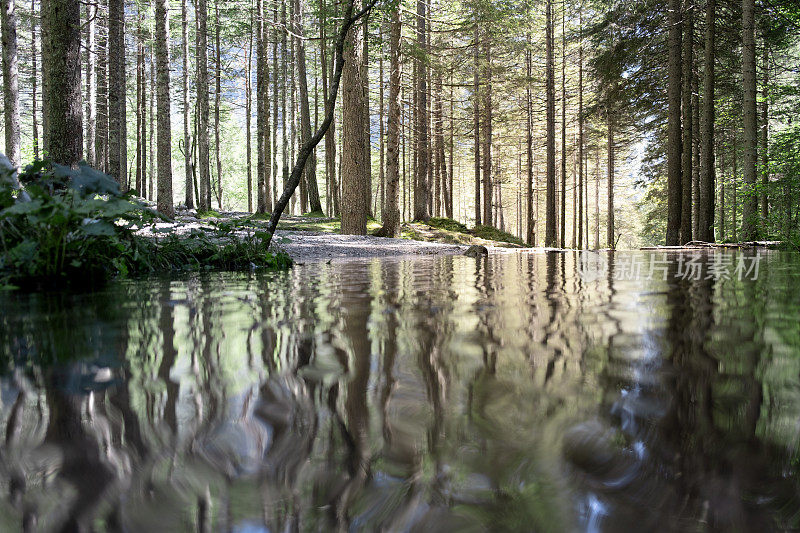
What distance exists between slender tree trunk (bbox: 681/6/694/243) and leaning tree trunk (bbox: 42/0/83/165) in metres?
12.7

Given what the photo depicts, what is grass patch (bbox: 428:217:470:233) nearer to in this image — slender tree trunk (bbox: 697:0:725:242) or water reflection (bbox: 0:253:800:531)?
slender tree trunk (bbox: 697:0:725:242)

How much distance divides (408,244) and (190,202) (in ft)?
39.5

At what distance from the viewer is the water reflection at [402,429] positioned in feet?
1.57

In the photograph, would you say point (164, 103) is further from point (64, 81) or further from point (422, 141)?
point (422, 141)

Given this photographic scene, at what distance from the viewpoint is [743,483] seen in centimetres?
52

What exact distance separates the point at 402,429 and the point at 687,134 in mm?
15239

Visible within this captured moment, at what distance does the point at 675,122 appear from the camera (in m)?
12.1

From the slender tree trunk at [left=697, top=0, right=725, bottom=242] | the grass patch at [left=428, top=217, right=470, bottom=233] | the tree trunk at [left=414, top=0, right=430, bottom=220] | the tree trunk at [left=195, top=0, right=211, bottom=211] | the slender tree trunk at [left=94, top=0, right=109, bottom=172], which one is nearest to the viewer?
the slender tree trunk at [left=697, top=0, right=725, bottom=242]

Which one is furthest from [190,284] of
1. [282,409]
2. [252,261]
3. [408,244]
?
[408,244]

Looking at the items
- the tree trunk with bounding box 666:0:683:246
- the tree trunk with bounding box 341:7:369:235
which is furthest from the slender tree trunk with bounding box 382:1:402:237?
the tree trunk with bounding box 666:0:683:246

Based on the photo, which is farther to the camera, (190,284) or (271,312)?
(190,284)

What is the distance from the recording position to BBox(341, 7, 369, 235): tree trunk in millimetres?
11281

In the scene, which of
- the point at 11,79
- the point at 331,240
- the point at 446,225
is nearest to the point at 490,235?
the point at 446,225

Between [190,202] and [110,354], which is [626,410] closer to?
[110,354]
